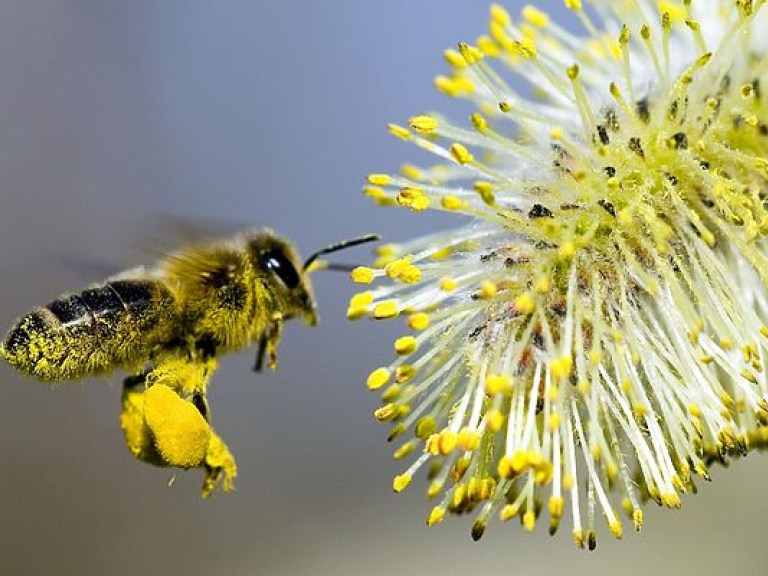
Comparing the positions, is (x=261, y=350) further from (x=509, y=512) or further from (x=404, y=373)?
(x=509, y=512)

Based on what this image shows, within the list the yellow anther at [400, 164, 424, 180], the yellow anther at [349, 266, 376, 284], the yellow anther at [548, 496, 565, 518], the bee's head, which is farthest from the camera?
the bee's head

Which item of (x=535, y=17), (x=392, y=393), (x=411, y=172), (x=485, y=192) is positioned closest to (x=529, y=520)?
(x=392, y=393)

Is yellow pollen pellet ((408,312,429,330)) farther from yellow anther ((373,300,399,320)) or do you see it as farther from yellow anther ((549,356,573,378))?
yellow anther ((549,356,573,378))

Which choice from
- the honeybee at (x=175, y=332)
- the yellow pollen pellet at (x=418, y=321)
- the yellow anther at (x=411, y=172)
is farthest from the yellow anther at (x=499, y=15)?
the yellow pollen pellet at (x=418, y=321)

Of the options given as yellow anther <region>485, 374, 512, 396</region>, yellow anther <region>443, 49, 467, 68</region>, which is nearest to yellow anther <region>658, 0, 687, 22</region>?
yellow anther <region>443, 49, 467, 68</region>

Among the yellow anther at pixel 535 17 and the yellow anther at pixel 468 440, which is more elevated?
the yellow anther at pixel 535 17

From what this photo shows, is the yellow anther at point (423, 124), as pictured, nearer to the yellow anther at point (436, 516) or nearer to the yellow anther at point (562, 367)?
the yellow anther at point (562, 367)
